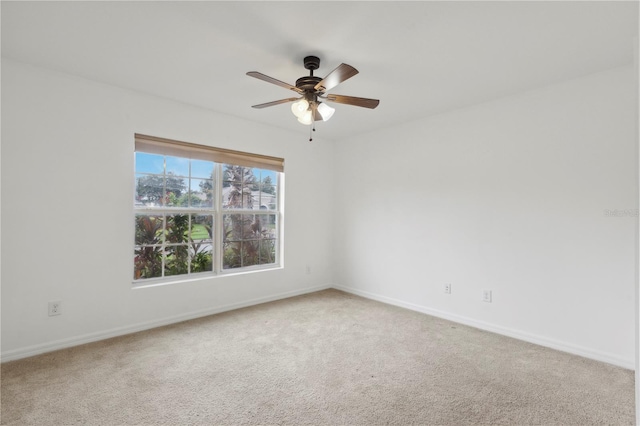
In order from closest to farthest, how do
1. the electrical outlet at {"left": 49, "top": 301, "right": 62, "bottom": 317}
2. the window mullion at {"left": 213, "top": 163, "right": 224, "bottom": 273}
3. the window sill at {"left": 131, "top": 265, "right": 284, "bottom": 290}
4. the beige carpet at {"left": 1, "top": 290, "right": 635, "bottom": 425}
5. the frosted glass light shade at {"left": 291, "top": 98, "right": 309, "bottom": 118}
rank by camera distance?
the beige carpet at {"left": 1, "top": 290, "right": 635, "bottom": 425}, the frosted glass light shade at {"left": 291, "top": 98, "right": 309, "bottom": 118}, the electrical outlet at {"left": 49, "top": 301, "right": 62, "bottom": 317}, the window sill at {"left": 131, "top": 265, "right": 284, "bottom": 290}, the window mullion at {"left": 213, "top": 163, "right": 224, "bottom": 273}

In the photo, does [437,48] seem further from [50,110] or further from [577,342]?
[50,110]

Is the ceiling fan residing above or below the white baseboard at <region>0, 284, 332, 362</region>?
above

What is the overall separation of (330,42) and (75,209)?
Result: 2.63 m

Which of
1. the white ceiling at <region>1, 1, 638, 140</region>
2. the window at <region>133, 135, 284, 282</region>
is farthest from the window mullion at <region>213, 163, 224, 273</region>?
the white ceiling at <region>1, 1, 638, 140</region>

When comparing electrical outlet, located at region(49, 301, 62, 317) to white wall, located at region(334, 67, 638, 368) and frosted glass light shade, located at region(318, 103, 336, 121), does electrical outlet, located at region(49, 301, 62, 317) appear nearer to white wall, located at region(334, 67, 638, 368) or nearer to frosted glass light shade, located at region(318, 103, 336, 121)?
frosted glass light shade, located at region(318, 103, 336, 121)

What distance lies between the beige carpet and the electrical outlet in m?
0.34

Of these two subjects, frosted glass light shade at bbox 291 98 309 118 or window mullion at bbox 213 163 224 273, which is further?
window mullion at bbox 213 163 224 273

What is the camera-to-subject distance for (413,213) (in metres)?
3.93

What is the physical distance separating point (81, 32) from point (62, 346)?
2.55 m

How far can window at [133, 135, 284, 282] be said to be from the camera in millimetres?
3297

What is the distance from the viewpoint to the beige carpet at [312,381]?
185 centimetres

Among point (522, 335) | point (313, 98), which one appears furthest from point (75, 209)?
point (522, 335)

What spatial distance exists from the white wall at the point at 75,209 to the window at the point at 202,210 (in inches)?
7.0

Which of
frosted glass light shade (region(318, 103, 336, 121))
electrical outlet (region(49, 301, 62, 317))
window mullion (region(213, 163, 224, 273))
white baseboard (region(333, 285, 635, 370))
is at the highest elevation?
frosted glass light shade (region(318, 103, 336, 121))
